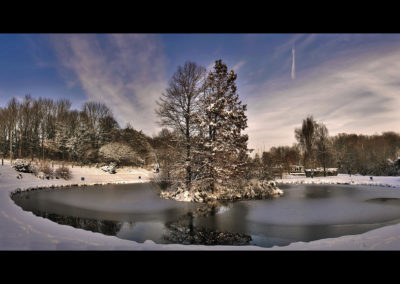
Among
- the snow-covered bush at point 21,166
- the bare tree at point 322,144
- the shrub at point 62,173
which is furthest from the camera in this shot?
the bare tree at point 322,144

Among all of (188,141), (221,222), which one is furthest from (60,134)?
(221,222)

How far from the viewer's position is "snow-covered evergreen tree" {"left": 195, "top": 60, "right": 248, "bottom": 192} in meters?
15.1

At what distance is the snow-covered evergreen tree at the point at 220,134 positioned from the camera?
1505 centimetres

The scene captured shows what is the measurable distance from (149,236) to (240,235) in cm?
309

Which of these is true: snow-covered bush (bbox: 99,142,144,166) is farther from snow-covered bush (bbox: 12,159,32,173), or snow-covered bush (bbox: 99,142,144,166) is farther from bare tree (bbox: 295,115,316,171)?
bare tree (bbox: 295,115,316,171)

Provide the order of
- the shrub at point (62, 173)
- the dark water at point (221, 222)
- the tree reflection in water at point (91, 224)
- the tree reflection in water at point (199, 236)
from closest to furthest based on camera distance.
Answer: the tree reflection in water at point (199, 236) → the dark water at point (221, 222) → the tree reflection in water at point (91, 224) → the shrub at point (62, 173)

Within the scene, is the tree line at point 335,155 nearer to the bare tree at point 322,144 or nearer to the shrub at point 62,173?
the bare tree at point 322,144

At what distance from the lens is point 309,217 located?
911 centimetres

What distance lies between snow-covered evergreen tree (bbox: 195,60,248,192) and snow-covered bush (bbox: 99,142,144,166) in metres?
27.4

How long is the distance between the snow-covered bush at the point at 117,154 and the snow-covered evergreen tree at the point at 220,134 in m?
27.4

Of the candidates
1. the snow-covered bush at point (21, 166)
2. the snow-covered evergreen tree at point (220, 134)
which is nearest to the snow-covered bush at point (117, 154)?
the snow-covered bush at point (21, 166)

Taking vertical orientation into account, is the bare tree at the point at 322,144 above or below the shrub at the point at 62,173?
above
